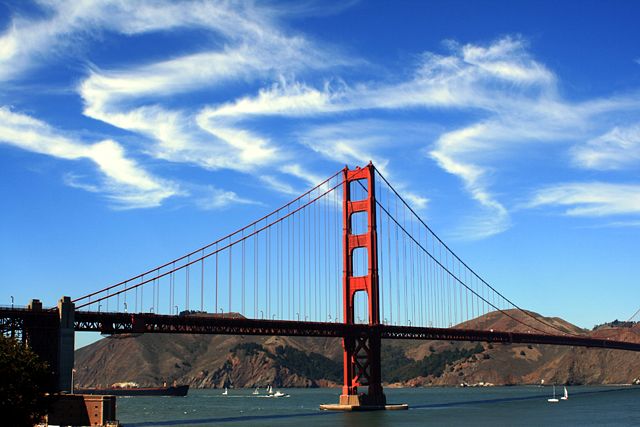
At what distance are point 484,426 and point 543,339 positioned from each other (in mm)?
63819

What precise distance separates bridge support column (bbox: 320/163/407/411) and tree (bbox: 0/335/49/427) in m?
52.6

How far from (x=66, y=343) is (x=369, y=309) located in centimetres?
3947

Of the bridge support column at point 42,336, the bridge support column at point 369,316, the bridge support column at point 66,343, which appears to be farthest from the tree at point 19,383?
the bridge support column at point 369,316

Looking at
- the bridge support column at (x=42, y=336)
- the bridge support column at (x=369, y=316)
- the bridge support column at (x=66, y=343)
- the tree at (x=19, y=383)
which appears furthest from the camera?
the bridge support column at (x=369, y=316)

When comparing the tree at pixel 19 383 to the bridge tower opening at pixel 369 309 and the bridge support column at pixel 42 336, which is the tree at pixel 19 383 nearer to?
the bridge support column at pixel 42 336

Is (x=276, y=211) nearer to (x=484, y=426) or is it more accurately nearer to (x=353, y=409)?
(x=353, y=409)

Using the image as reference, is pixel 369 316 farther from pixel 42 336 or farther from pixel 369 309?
pixel 42 336

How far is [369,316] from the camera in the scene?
337 ft

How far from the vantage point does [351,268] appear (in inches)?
4154

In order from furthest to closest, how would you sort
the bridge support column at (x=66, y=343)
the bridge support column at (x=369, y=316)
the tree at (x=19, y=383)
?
the bridge support column at (x=369, y=316) < the bridge support column at (x=66, y=343) < the tree at (x=19, y=383)

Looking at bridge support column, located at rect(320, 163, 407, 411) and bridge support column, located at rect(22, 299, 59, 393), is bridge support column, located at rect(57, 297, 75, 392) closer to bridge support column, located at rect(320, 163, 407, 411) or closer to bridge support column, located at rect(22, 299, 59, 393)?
bridge support column, located at rect(22, 299, 59, 393)

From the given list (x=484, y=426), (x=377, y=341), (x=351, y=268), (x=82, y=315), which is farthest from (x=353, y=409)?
(x=82, y=315)

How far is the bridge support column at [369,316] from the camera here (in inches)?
3962

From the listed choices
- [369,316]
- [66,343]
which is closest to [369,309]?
[369,316]
